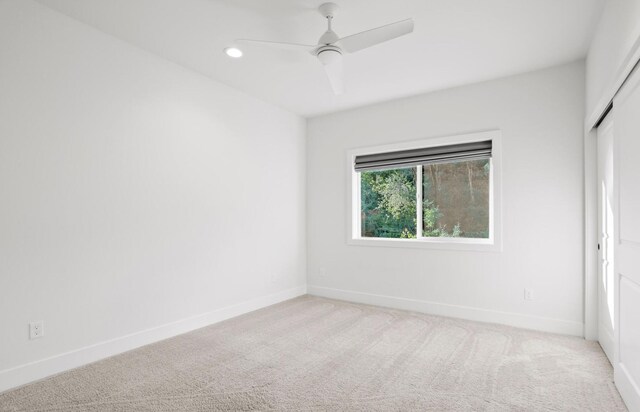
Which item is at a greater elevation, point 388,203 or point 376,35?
point 376,35

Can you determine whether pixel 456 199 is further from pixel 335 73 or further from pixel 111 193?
pixel 111 193

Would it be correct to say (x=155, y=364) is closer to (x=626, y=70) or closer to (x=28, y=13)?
(x=28, y=13)

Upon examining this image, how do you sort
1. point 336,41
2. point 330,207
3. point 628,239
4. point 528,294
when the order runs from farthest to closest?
1. point 330,207
2. point 528,294
3. point 336,41
4. point 628,239

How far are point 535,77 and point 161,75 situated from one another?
3.49m

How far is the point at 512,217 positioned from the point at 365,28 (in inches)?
89.8

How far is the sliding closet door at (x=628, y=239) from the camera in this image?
1.84 m

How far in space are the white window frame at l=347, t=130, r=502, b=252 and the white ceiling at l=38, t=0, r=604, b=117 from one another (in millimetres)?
595

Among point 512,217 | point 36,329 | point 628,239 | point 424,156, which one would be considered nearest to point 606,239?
point 512,217

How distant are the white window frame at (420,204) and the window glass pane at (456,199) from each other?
63 mm

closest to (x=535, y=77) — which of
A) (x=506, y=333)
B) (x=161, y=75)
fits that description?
(x=506, y=333)

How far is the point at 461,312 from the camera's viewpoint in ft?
12.2

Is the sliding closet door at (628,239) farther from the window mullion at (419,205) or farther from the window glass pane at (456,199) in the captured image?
the window mullion at (419,205)

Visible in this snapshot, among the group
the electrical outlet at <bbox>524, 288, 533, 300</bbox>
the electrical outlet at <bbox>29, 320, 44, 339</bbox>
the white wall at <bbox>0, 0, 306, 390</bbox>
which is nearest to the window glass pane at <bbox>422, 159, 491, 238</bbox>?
the electrical outlet at <bbox>524, 288, 533, 300</bbox>

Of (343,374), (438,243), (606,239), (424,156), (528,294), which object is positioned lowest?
(343,374)
